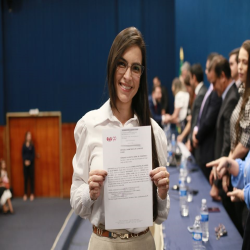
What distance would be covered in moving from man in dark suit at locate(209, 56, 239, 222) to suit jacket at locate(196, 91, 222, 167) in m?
0.12

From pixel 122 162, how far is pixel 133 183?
3.7 inches

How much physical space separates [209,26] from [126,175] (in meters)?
4.98

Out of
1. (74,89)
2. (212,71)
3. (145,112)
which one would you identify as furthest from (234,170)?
(74,89)

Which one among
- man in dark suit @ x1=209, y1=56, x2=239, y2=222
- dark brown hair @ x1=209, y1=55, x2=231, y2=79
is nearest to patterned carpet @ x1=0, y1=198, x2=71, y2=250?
man in dark suit @ x1=209, y1=56, x2=239, y2=222

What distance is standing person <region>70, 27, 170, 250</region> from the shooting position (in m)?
1.58

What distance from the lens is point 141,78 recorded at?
169 centimetres

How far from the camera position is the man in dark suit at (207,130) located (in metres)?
4.15

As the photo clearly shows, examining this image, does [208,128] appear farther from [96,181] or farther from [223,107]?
[96,181]

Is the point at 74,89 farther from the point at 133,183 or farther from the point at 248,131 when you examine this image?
the point at 133,183

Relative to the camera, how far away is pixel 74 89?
983 cm

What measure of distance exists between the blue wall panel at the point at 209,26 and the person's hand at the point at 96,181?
3049 millimetres

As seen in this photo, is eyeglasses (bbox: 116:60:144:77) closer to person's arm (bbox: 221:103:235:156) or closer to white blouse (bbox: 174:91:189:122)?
person's arm (bbox: 221:103:235:156)

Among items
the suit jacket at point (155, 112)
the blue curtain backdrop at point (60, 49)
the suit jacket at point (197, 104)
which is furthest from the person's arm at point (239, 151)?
the blue curtain backdrop at point (60, 49)

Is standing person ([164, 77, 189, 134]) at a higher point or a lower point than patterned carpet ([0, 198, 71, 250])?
higher
